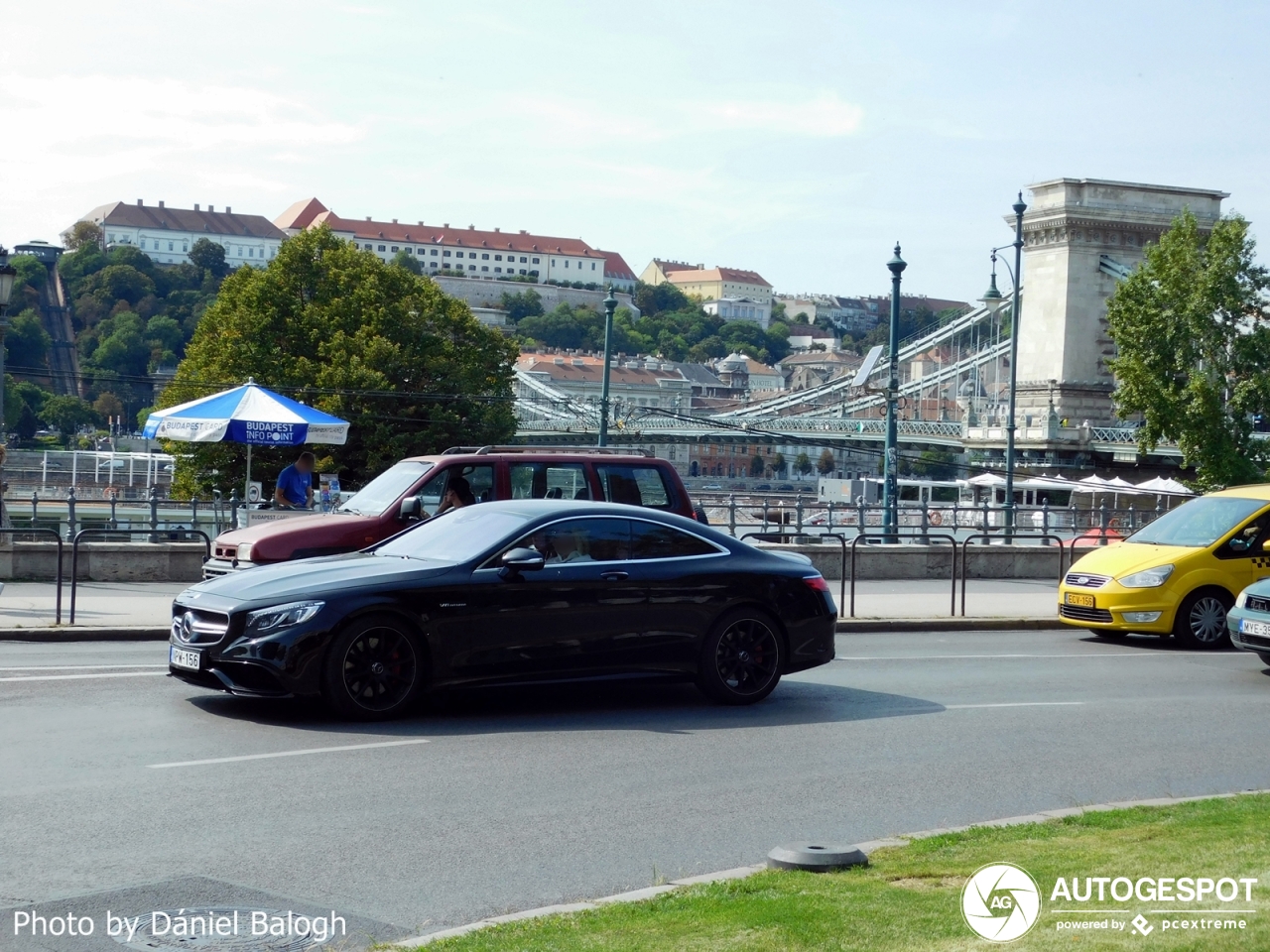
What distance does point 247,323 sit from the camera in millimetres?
57438

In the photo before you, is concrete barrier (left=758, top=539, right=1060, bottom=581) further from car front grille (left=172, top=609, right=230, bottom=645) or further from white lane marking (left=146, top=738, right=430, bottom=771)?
white lane marking (left=146, top=738, right=430, bottom=771)

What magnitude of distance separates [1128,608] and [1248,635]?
2751 millimetres

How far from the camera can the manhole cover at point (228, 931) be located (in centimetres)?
545

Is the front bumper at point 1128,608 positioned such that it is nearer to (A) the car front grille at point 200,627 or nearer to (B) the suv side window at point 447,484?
(B) the suv side window at point 447,484

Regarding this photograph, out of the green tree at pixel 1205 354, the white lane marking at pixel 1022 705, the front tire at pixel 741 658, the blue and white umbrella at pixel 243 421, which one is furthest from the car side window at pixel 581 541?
the green tree at pixel 1205 354

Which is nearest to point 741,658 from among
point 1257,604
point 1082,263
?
point 1257,604

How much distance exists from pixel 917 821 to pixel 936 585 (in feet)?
57.0

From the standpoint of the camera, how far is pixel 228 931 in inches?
221

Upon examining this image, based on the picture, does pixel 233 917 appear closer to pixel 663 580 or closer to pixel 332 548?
→ pixel 663 580

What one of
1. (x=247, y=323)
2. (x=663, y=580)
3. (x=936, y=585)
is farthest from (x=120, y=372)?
(x=663, y=580)

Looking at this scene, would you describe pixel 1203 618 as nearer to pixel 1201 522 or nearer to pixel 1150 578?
pixel 1150 578

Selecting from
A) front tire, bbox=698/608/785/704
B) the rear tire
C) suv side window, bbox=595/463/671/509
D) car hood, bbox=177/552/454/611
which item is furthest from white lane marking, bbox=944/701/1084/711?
the rear tire

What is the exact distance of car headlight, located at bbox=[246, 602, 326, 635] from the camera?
9.75 m

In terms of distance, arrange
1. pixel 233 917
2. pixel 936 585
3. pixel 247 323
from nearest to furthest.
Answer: pixel 233 917
pixel 936 585
pixel 247 323
